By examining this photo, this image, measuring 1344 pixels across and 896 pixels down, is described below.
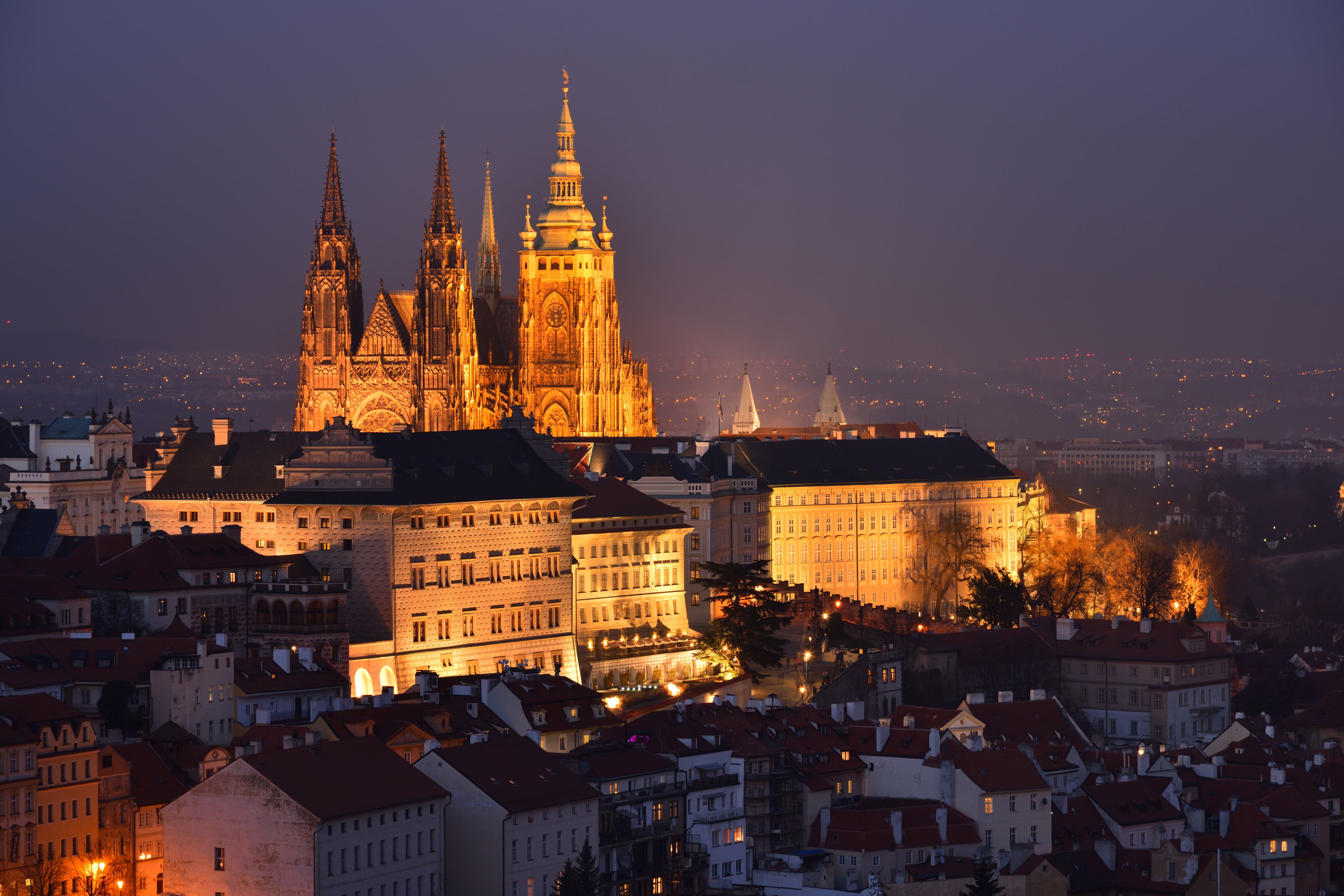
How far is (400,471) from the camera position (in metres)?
107

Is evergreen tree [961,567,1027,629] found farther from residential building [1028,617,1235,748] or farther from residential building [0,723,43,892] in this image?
residential building [0,723,43,892]

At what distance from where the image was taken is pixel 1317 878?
92938 millimetres

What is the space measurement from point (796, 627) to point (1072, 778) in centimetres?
2460

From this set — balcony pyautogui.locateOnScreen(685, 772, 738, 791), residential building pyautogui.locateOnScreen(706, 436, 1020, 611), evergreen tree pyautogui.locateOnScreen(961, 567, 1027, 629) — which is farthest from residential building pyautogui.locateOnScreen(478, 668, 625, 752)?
residential building pyautogui.locateOnScreen(706, 436, 1020, 611)

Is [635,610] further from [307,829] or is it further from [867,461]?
[307,829]

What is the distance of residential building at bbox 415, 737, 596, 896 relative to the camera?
7731 centimetres

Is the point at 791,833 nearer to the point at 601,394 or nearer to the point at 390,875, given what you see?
the point at 390,875

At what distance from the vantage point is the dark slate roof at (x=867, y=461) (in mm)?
154125

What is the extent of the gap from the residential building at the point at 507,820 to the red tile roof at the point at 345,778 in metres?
0.93

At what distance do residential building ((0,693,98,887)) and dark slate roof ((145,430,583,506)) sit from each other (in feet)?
94.4

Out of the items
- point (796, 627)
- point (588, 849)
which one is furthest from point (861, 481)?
point (588, 849)

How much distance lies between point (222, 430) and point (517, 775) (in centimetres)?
4120

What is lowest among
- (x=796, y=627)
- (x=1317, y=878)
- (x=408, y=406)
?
(x=1317, y=878)

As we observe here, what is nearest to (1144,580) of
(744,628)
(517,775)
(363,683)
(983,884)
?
(744,628)
